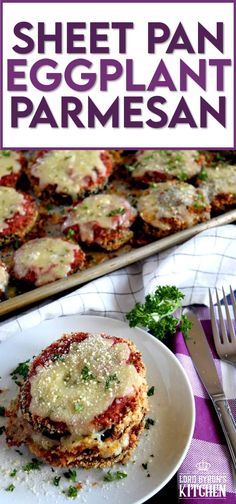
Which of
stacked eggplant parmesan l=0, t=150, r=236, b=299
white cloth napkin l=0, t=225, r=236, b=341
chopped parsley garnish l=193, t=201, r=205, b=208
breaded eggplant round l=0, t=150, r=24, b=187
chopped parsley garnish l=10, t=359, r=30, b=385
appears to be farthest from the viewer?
breaded eggplant round l=0, t=150, r=24, b=187

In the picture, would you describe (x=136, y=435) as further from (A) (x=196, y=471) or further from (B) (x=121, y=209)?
(B) (x=121, y=209)

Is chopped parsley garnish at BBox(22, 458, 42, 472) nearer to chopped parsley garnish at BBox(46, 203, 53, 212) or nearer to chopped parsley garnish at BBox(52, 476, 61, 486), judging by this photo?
chopped parsley garnish at BBox(52, 476, 61, 486)

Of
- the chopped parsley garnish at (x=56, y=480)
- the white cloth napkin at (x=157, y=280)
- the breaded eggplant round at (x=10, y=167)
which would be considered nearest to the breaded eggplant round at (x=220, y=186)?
the white cloth napkin at (x=157, y=280)

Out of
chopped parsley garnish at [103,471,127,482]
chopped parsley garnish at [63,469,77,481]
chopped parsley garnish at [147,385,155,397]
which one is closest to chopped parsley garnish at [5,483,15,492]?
chopped parsley garnish at [63,469,77,481]

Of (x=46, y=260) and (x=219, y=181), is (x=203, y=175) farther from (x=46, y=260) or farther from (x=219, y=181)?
(x=46, y=260)

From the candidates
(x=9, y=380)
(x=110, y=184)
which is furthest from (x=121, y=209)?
(x=9, y=380)

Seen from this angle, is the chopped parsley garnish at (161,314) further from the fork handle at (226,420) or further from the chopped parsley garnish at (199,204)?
the chopped parsley garnish at (199,204)
